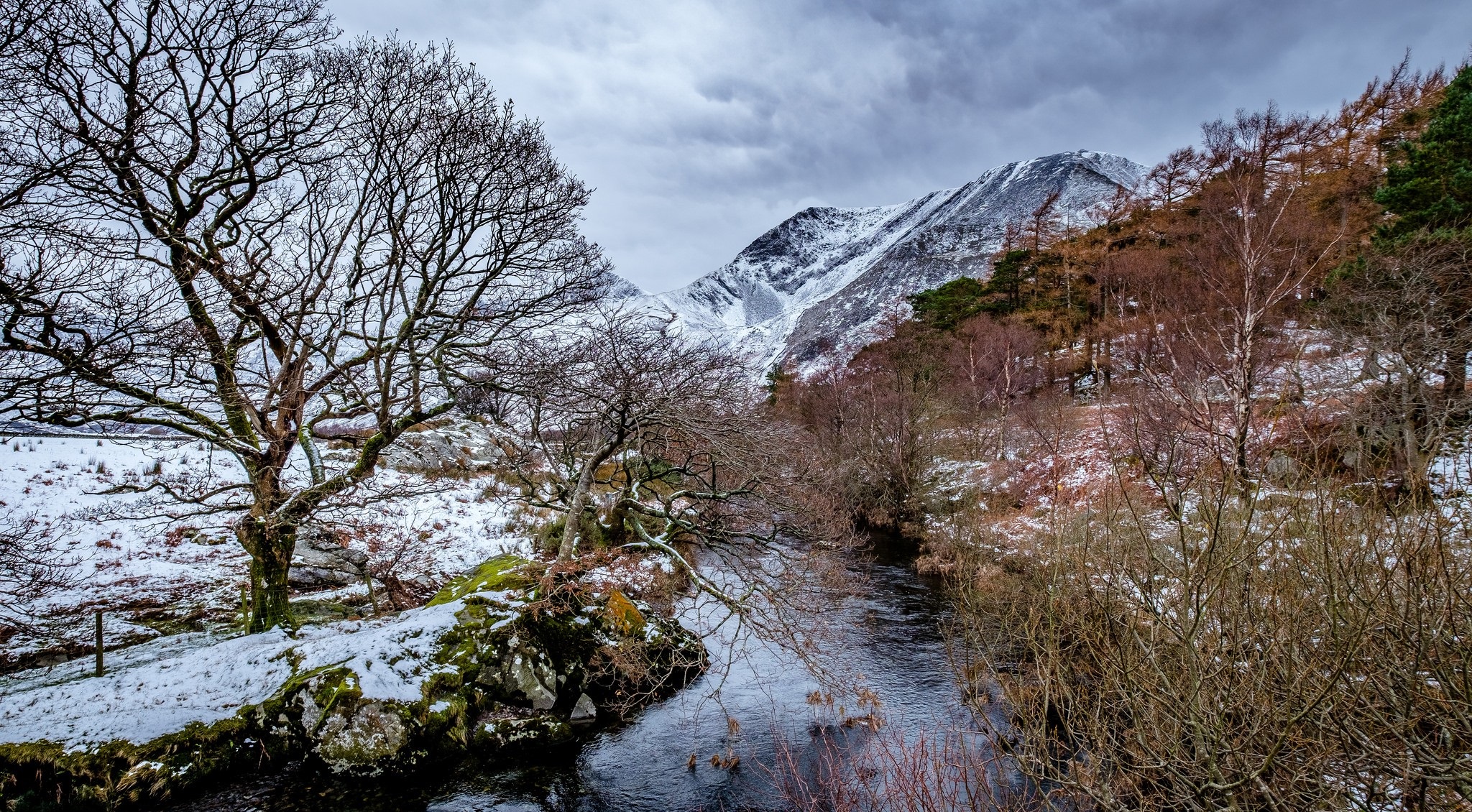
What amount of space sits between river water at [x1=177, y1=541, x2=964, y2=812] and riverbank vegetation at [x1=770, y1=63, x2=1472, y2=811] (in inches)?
51.8

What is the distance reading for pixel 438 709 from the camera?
27.3 feet

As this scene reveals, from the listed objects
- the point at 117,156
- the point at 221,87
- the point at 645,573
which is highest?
the point at 221,87

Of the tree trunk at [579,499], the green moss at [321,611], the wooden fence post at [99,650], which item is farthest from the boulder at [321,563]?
the tree trunk at [579,499]

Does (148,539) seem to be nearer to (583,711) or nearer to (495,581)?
(495,581)

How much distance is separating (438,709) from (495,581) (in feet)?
8.93

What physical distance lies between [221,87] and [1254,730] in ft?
43.4

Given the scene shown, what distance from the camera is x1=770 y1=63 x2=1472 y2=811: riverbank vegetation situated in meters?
3.92

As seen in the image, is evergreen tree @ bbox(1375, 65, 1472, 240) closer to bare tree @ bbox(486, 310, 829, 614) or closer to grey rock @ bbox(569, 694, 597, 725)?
bare tree @ bbox(486, 310, 829, 614)

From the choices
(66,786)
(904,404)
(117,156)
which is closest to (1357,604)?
(66,786)

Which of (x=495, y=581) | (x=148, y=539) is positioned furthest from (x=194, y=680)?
(x=148, y=539)

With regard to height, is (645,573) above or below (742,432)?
below

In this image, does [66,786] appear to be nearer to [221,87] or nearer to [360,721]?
[360,721]

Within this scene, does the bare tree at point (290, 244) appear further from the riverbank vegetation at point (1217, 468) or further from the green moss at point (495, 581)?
the riverbank vegetation at point (1217, 468)

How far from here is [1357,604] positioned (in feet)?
13.8
